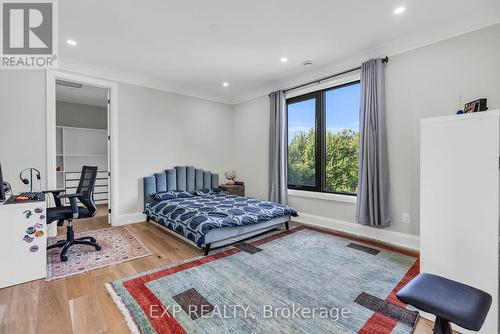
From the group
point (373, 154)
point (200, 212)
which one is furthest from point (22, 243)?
point (373, 154)

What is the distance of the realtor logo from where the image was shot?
2.34 m

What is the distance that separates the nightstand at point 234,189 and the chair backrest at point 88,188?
263cm

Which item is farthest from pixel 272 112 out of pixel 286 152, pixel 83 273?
pixel 83 273

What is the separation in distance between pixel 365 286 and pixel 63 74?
4.88 metres

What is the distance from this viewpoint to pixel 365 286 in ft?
6.82

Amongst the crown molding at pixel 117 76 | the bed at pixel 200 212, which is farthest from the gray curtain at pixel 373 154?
the crown molding at pixel 117 76

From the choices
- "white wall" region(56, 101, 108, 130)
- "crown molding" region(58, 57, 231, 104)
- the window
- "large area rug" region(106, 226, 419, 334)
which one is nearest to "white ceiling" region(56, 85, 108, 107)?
"white wall" region(56, 101, 108, 130)

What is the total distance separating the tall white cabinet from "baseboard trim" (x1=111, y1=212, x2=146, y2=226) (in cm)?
423

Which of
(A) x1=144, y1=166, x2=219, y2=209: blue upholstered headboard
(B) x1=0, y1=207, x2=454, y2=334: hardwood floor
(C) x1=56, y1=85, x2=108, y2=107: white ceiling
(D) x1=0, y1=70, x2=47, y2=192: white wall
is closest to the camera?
(B) x1=0, y1=207, x2=454, y2=334: hardwood floor

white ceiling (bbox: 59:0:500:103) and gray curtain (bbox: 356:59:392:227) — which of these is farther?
gray curtain (bbox: 356:59:392:227)

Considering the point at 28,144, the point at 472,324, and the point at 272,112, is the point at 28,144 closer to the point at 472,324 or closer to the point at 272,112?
the point at 272,112

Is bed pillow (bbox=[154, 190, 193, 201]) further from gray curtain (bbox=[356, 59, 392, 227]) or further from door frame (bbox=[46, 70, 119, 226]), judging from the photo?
gray curtain (bbox=[356, 59, 392, 227])

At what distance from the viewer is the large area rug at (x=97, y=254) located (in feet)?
7.77

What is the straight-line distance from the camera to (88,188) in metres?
3.00
